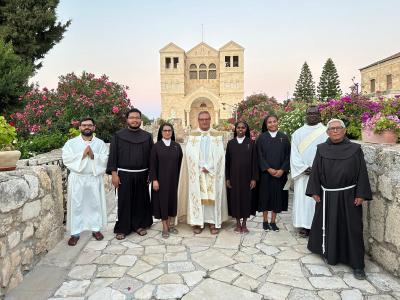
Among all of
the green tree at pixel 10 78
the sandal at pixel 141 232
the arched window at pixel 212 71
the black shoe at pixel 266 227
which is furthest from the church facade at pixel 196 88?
the sandal at pixel 141 232

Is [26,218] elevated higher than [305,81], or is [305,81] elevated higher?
[305,81]

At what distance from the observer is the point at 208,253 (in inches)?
168

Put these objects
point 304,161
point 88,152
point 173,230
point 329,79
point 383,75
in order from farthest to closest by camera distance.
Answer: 1. point 329,79
2. point 383,75
3. point 173,230
4. point 304,161
5. point 88,152

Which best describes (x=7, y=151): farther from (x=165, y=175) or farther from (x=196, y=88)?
(x=196, y=88)

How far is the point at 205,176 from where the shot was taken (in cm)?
501

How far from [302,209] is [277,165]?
0.75 m

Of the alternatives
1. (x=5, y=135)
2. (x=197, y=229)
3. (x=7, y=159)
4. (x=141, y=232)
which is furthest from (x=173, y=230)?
(x=5, y=135)

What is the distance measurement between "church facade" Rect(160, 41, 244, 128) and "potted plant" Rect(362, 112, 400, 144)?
4602 cm

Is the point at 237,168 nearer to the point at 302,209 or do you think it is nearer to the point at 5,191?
the point at 302,209

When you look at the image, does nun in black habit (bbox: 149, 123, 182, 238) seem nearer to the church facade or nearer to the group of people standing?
the group of people standing

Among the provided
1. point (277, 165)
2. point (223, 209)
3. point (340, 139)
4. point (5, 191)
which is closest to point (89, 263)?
point (5, 191)

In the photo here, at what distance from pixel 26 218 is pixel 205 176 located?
8.14 ft

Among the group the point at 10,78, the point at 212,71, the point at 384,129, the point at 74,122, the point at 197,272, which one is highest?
the point at 212,71

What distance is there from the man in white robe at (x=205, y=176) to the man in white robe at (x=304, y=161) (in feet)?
3.64
